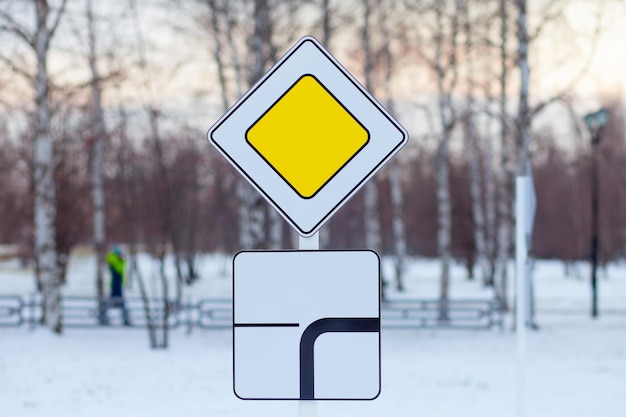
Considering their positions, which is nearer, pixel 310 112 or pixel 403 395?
pixel 310 112

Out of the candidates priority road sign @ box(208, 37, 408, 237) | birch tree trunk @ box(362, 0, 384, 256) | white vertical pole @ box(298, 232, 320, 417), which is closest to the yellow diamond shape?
priority road sign @ box(208, 37, 408, 237)

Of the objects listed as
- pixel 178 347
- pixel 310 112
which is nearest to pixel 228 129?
pixel 310 112

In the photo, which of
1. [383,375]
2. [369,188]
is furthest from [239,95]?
[383,375]

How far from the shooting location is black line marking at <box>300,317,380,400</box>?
313 cm

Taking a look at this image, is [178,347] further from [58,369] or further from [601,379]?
[601,379]

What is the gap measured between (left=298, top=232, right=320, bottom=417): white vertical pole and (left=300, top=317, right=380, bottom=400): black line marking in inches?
0.9

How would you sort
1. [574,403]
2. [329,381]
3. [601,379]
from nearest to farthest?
[329,381] < [574,403] < [601,379]

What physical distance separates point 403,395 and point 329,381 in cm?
872

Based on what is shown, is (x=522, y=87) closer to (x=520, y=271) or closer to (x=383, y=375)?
(x=383, y=375)

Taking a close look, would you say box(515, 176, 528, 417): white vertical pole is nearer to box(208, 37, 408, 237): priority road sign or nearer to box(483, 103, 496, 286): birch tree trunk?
box(208, 37, 408, 237): priority road sign

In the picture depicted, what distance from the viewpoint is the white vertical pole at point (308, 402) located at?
3.15m

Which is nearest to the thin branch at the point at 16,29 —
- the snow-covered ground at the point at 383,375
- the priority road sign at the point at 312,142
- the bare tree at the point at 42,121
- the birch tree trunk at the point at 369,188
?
the bare tree at the point at 42,121

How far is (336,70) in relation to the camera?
3.20 meters

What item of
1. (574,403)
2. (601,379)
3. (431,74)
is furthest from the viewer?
(431,74)
